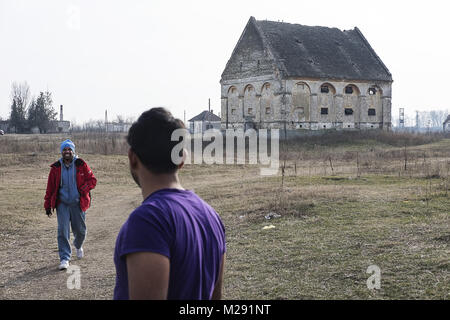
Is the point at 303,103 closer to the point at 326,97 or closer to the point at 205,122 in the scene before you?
the point at 326,97

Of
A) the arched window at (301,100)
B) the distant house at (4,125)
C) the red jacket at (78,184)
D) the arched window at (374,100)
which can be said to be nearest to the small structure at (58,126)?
the distant house at (4,125)

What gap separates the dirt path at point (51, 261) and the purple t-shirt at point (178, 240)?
478cm

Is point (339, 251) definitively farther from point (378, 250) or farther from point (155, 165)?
point (155, 165)

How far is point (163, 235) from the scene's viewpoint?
243cm

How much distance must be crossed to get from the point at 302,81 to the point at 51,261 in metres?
32.3

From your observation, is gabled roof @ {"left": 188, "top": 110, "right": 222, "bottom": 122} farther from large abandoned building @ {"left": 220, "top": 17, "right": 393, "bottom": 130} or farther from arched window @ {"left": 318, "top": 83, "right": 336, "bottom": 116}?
arched window @ {"left": 318, "top": 83, "right": 336, "bottom": 116}

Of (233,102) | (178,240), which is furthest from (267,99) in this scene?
(178,240)

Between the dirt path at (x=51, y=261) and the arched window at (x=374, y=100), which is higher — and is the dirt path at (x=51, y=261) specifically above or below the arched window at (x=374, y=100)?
below

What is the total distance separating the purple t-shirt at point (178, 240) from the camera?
2.42 meters

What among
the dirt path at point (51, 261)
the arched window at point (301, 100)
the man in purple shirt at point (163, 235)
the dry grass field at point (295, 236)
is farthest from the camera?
the arched window at point (301, 100)

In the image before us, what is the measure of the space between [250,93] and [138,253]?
131 feet

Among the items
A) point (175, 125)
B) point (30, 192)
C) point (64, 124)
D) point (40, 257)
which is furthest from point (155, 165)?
point (64, 124)

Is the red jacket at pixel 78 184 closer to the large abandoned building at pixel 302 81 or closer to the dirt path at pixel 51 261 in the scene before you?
the dirt path at pixel 51 261

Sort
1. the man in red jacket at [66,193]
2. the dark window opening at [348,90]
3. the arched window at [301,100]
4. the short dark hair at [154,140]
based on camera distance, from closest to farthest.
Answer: the short dark hair at [154,140]
the man in red jacket at [66,193]
the arched window at [301,100]
the dark window opening at [348,90]
